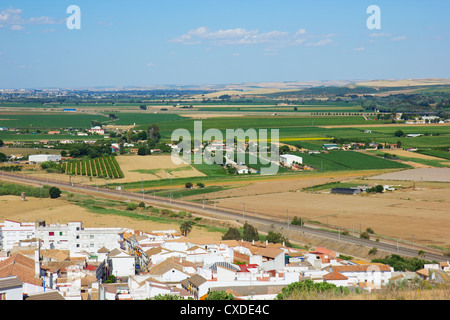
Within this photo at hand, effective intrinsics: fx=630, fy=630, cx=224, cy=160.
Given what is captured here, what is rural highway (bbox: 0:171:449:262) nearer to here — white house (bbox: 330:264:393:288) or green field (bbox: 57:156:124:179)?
green field (bbox: 57:156:124:179)

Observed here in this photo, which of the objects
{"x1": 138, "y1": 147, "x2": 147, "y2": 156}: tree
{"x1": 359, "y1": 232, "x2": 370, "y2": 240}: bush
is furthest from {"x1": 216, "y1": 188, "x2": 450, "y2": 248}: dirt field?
{"x1": 138, "y1": 147, "x2": 147, "y2": 156}: tree

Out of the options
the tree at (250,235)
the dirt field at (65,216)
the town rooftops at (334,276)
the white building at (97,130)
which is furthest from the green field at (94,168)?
the town rooftops at (334,276)

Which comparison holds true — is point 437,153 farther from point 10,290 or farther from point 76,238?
point 10,290

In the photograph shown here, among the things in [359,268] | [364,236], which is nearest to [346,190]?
[364,236]

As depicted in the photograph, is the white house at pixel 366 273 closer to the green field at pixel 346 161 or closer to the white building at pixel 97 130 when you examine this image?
the green field at pixel 346 161
